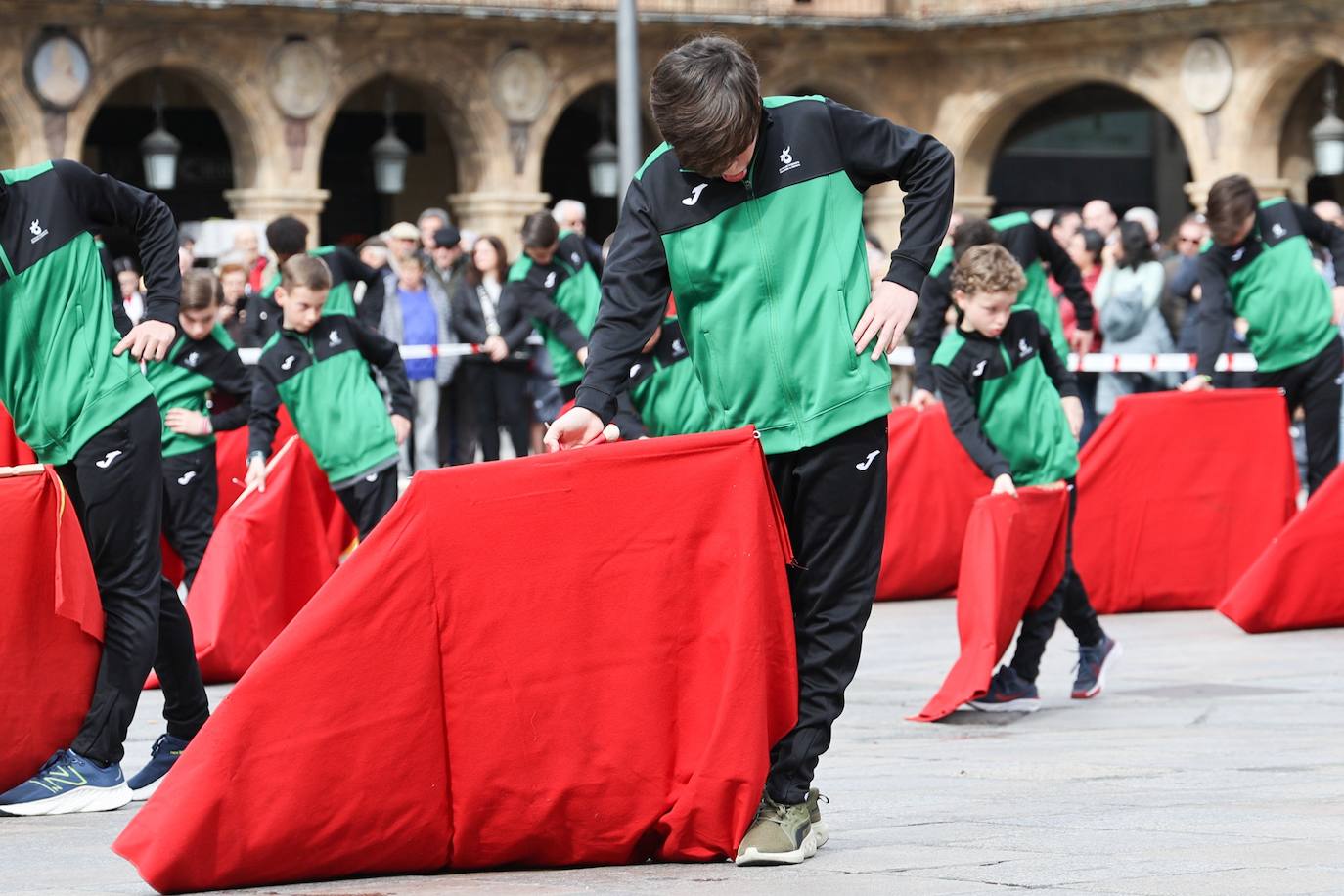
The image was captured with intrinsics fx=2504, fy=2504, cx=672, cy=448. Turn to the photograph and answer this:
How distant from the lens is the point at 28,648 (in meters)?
6.37

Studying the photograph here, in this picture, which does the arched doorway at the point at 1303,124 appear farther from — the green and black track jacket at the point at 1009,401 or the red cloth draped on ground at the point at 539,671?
the red cloth draped on ground at the point at 539,671

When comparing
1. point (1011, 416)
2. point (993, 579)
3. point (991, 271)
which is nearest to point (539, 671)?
point (993, 579)

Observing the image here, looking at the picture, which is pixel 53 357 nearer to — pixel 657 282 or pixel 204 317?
pixel 657 282

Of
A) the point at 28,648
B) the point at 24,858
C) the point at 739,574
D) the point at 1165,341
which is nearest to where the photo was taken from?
the point at 739,574

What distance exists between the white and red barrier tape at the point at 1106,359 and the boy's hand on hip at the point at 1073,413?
19.4 ft

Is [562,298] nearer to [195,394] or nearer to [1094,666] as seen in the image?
[195,394]

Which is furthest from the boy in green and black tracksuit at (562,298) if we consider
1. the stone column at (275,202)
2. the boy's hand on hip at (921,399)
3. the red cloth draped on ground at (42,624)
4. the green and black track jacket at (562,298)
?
the stone column at (275,202)

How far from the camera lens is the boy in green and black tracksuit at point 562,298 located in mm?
13977

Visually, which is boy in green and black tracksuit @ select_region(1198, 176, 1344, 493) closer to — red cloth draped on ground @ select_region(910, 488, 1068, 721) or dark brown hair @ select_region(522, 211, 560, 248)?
red cloth draped on ground @ select_region(910, 488, 1068, 721)

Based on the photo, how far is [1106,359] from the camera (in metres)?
16.5

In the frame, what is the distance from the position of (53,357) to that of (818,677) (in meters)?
2.31

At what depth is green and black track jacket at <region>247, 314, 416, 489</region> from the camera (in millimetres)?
9656

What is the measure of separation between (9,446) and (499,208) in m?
22.2

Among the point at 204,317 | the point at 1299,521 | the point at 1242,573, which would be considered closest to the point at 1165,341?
the point at 1242,573
